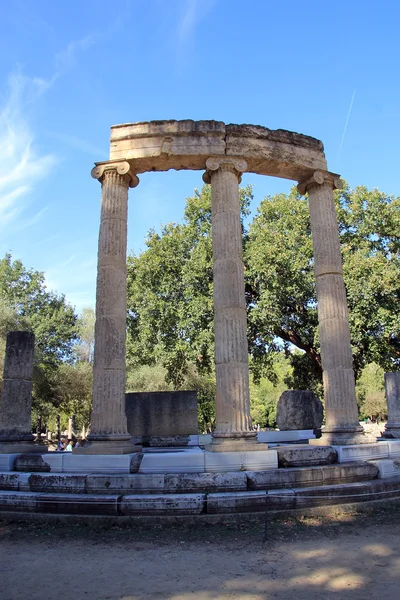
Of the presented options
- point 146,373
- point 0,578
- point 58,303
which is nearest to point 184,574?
point 0,578

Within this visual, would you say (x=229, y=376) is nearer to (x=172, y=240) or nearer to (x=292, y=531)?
(x=292, y=531)

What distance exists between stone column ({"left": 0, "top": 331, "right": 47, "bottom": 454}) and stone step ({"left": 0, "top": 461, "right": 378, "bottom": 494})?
9.12ft

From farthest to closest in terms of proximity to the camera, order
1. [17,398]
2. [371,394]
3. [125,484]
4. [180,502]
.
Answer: [371,394] → [17,398] → [125,484] → [180,502]

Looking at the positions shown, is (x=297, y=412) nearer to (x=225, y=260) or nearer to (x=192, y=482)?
(x=225, y=260)

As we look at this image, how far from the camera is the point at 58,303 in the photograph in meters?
38.0

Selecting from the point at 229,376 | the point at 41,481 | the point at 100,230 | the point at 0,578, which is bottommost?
the point at 0,578

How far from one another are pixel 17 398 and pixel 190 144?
24.8 feet

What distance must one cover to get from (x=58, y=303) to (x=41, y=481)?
104 feet

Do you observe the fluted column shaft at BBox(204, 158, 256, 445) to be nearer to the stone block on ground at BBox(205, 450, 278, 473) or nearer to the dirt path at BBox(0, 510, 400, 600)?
the stone block on ground at BBox(205, 450, 278, 473)

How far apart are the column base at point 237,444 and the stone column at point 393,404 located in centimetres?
851

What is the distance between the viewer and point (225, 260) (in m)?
10.1

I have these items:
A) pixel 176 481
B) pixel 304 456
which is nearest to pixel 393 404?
pixel 304 456

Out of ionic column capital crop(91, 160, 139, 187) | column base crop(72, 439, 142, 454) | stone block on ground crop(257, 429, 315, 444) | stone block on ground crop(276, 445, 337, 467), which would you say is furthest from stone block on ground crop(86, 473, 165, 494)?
stone block on ground crop(257, 429, 315, 444)

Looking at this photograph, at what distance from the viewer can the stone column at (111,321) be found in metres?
9.30
